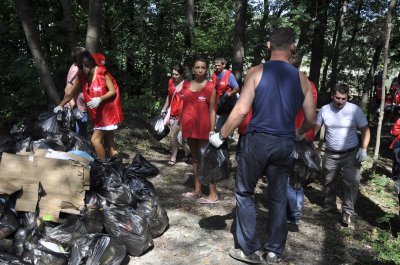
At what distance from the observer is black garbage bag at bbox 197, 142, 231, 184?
3.97m

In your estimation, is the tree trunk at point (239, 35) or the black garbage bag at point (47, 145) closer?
the black garbage bag at point (47, 145)

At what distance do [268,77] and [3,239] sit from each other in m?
2.59

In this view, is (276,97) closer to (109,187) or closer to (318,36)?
(109,187)

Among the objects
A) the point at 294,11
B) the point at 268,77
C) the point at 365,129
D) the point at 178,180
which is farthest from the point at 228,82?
the point at 294,11

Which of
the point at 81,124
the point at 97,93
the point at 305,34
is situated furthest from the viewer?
the point at 305,34

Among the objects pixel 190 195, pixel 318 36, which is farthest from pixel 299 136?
pixel 318 36

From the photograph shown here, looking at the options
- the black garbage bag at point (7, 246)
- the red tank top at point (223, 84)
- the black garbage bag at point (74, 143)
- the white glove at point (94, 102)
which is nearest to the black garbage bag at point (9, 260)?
the black garbage bag at point (7, 246)

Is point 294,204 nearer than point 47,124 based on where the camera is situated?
Yes

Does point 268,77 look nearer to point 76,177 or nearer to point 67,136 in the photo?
point 76,177

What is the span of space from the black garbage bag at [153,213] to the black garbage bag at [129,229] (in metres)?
0.22

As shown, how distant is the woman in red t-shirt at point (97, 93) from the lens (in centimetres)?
493

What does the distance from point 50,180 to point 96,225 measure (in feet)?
2.00

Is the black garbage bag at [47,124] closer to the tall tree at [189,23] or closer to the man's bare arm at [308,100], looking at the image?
the man's bare arm at [308,100]

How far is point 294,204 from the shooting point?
446 cm
